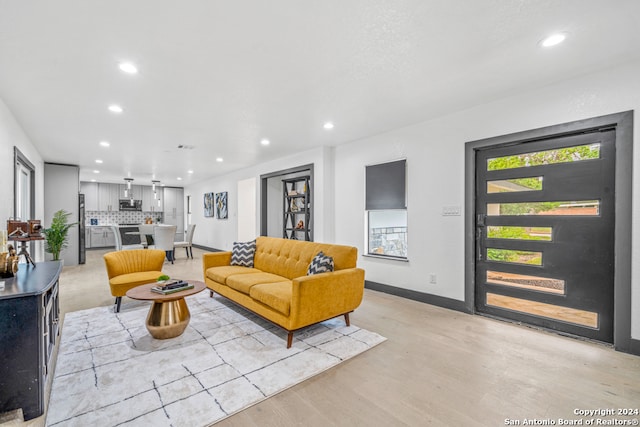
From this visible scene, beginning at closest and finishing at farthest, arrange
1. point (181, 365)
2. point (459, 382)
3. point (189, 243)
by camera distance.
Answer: point (459, 382), point (181, 365), point (189, 243)

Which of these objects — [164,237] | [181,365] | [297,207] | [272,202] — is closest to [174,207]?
[164,237]

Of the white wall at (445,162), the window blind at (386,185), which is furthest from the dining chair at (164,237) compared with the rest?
the window blind at (386,185)

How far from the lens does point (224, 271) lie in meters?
3.95

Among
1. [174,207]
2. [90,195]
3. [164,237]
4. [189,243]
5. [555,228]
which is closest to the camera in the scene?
[555,228]

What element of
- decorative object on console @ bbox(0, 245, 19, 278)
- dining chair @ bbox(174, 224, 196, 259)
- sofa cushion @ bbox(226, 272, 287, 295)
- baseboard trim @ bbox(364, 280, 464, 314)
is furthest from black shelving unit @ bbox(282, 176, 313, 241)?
decorative object on console @ bbox(0, 245, 19, 278)

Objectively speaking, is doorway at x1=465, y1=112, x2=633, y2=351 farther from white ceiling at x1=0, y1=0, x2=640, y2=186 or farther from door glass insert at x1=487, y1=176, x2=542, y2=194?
white ceiling at x1=0, y1=0, x2=640, y2=186

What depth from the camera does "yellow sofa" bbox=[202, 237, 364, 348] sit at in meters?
2.67

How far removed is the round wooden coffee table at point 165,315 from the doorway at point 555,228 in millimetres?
3293

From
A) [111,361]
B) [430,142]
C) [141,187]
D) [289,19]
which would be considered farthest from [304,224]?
[141,187]

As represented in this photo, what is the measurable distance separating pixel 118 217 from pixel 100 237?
1.07 metres

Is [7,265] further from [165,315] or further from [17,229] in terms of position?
[165,315]

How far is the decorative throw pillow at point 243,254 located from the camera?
169 inches

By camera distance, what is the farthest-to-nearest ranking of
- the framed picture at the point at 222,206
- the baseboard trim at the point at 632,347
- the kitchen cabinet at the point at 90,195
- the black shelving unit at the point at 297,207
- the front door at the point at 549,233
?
the kitchen cabinet at the point at 90,195 → the framed picture at the point at 222,206 → the black shelving unit at the point at 297,207 → the front door at the point at 549,233 → the baseboard trim at the point at 632,347

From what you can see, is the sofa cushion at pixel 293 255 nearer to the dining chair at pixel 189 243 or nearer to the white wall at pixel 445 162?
the white wall at pixel 445 162
